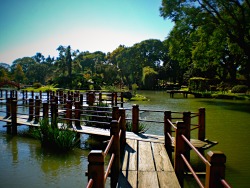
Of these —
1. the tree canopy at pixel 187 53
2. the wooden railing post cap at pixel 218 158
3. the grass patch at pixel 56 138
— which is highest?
the tree canopy at pixel 187 53

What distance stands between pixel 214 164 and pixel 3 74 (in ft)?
300

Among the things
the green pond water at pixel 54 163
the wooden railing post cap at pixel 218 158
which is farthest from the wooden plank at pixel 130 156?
the wooden railing post cap at pixel 218 158

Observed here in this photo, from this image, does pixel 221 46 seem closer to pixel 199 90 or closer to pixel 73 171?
pixel 199 90

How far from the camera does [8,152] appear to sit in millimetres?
9203

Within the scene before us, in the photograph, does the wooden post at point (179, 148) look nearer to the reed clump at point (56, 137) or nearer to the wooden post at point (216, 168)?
the wooden post at point (216, 168)

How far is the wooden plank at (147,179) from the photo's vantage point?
465 cm

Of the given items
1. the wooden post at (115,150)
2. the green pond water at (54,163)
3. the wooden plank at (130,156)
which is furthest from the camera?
the green pond water at (54,163)

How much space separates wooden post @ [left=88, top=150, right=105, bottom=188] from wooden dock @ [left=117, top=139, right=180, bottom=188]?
5.17 feet

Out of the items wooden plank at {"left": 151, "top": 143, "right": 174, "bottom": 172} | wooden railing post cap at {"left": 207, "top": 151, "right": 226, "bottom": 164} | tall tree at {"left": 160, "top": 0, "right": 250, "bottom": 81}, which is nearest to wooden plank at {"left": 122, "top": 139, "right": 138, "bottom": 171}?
wooden plank at {"left": 151, "top": 143, "right": 174, "bottom": 172}

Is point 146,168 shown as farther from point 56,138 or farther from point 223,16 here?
point 223,16

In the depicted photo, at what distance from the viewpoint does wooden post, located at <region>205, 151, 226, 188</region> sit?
9.50ft

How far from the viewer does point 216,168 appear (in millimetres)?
2908

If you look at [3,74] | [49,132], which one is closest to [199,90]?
[49,132]

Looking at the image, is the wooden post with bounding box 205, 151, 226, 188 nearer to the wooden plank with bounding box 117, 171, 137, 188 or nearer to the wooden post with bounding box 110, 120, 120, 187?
the wooden plank with bounding box 117, 171, 137, 188
